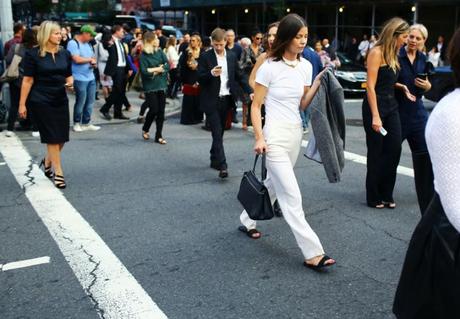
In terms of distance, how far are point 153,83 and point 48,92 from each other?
3.13 m

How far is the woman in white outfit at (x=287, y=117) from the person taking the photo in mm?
4324

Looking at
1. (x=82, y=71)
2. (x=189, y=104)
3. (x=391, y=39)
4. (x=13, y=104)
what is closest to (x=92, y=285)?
(x=391, y=39)

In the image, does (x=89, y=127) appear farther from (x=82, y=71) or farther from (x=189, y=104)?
(x=189, y=104)

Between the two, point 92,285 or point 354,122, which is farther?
point 354,122

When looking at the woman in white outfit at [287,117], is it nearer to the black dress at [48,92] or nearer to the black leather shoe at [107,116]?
the black dress at [48,92]

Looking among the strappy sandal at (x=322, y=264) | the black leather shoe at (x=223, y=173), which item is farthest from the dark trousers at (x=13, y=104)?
the strappy sandal at (x=322, y=264)

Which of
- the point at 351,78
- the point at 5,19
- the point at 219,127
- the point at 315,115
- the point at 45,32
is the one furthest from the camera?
the point at 351,78

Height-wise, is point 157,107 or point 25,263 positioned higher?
point 157,107

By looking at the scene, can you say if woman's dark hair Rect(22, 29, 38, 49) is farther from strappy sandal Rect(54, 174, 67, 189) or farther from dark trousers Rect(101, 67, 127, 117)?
strappy sandal Rect(54, 174, 67, 189)

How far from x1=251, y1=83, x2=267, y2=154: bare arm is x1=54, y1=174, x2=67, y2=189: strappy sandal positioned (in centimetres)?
321

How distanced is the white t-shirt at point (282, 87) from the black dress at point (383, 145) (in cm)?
153

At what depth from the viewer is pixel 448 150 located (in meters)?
2.17

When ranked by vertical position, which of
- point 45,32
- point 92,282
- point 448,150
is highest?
point 45,32

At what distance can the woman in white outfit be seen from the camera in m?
4.32
